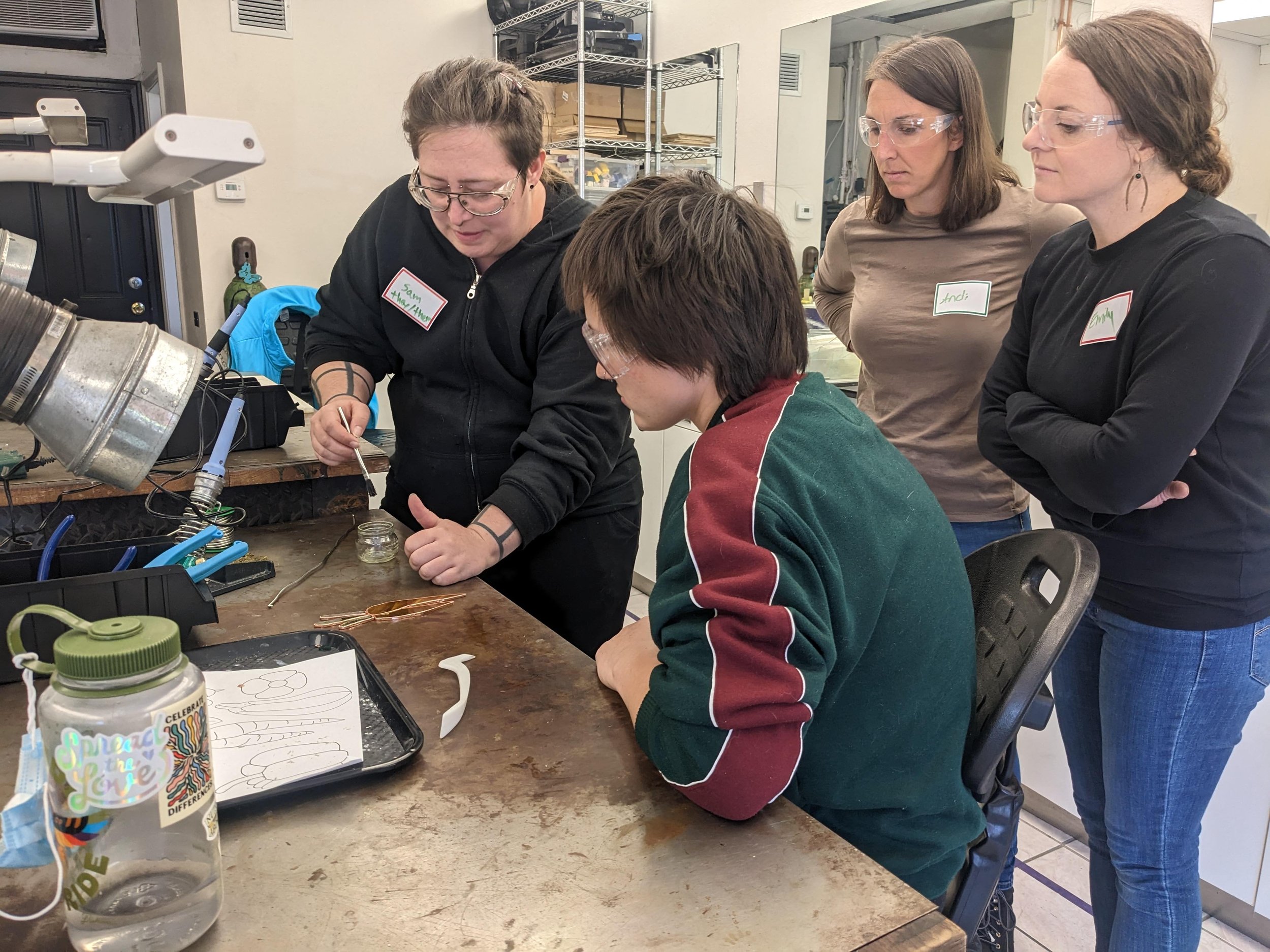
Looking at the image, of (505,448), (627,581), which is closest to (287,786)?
(505,448)

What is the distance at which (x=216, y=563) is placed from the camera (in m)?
1.23

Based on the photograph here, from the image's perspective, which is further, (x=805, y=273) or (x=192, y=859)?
(x=805, y=273)

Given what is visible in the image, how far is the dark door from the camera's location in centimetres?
457

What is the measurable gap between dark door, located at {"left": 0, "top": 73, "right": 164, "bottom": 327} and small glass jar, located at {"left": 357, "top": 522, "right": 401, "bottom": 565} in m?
3.93

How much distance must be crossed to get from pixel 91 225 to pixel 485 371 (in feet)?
14.0

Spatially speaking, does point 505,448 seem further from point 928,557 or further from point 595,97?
point 595,97

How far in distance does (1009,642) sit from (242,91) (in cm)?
422

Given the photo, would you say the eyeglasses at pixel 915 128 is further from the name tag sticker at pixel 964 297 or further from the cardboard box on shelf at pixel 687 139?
the cardboard box on shelf at pixel 687 139

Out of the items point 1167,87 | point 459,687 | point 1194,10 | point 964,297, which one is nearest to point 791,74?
point 1194,10

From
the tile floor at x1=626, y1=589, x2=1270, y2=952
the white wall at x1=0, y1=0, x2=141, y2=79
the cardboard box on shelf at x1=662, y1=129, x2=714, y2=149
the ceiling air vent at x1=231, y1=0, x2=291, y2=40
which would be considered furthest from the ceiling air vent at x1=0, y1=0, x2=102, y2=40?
the tile floor at x1=626, y1=589, x2=1270, y2=952

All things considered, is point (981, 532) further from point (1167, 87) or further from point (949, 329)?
point (1167, 87)

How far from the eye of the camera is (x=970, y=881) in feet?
3.10

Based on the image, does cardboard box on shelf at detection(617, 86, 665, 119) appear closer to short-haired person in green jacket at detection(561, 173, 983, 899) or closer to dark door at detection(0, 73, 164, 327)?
dark door at detection(0, 73, 164, 327)

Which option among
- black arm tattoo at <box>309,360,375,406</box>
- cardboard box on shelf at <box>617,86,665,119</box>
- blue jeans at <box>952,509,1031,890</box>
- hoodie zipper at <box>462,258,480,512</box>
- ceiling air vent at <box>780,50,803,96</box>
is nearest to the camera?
hoodie zipper at <box>462,258,480,512</box>
